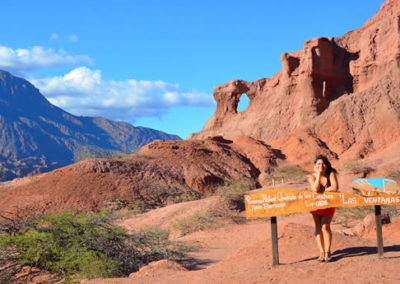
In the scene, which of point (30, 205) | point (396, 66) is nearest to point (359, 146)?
point (396, 66)

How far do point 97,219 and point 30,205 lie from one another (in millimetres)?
14422

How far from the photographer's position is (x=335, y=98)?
136ft

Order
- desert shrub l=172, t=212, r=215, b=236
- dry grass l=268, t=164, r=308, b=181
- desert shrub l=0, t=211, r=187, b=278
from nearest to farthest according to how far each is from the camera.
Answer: desert shrub l=0, t=211, r=187, b=278 < desert shrub l=172, t=212, r=215, b=236 < dry grass l=268, t=164, r=308, b=181

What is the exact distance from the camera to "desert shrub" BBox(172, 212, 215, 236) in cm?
1631

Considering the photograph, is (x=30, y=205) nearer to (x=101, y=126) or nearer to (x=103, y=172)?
(x=103, y=172)

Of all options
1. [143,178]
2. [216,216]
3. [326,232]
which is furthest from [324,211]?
[143,178]

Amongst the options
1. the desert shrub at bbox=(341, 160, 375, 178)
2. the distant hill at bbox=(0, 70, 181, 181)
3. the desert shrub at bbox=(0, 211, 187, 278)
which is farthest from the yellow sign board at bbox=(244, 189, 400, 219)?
the distant hill at bbox=(0, 70, 181, 181)

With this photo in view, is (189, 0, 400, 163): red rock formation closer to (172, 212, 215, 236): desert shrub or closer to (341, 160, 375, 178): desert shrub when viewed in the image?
(341, 160, 375, 178): desert shrub

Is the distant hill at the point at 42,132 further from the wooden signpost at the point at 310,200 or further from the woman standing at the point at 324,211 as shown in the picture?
the woman standing at the point at 324,211

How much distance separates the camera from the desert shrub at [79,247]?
9.46m

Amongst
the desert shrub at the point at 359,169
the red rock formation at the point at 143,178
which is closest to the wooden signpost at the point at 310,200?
the red rock formation at the point at 143,178

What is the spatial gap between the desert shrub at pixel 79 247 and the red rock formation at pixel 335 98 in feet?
89.7

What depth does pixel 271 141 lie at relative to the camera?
4197 centimetres

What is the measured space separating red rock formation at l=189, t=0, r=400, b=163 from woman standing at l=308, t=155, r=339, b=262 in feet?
94.3
